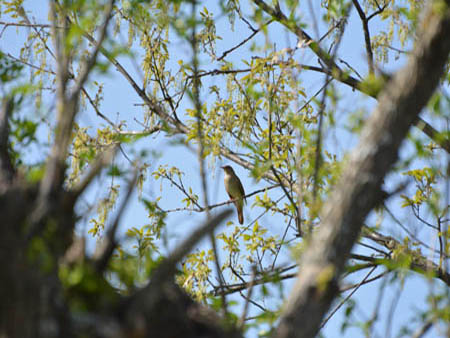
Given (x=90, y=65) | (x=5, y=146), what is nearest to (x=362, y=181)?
(x=90, y=65)

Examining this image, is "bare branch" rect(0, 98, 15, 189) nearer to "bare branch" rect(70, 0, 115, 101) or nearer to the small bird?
"bare branch" rect(70, 0, 115, 101)

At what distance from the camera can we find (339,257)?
1.73 m

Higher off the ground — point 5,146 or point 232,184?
point 232,184

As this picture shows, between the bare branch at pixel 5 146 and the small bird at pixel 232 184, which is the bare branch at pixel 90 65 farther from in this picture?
the small bird at pixel 232 184

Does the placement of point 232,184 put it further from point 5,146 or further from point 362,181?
point 362,181

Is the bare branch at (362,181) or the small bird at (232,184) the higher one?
the small bird at (232,184)

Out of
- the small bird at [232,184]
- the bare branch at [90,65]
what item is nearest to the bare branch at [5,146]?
the bare branch at [90,65]

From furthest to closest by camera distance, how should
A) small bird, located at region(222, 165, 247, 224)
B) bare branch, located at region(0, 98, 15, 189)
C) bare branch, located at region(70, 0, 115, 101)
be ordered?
small bird, located at region(222, 165, 247, 224) < bare branch, located at region(0, 98, 15, 189) < bare branch, located at region(70, 0, 115, 101)

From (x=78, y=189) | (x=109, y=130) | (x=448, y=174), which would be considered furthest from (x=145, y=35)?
(x=78, y=189)

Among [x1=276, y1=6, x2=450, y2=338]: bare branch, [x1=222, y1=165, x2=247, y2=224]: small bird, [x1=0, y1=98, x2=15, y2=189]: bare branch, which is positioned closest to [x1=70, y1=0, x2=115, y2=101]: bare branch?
[x1=0, y1=98, x2=15, y2=189]: bare branch

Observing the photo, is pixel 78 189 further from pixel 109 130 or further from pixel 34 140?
pixel 109 130

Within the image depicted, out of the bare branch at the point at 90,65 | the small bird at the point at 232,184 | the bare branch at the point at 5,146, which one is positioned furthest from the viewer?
the small bird at the point at 232,184

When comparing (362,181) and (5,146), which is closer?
(362,181)

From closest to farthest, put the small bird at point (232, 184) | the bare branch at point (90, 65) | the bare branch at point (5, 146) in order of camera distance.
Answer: the bare branch at point (90, 65), the bare branch at point (5, 146), the small bird at point (232, 184)
